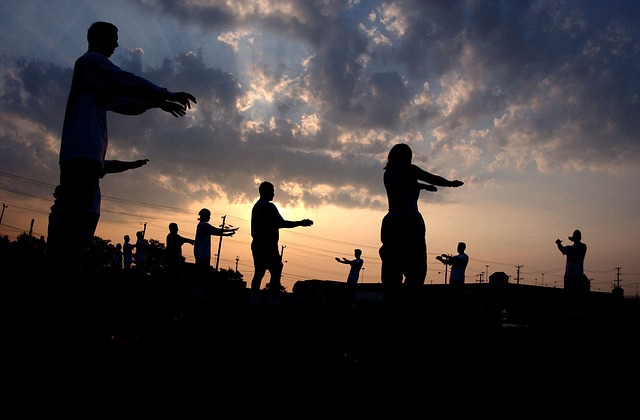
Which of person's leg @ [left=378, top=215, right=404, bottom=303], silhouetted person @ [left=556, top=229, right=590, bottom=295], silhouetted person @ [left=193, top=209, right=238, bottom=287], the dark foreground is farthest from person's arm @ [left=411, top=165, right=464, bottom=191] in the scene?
silhouetted person @ [left=556, top=229, right=590, bottom=295]

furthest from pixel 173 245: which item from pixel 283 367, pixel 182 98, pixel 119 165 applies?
pixel 283 367

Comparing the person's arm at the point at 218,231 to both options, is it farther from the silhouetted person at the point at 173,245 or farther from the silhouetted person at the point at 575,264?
the silhouetted person at the point at 575,264

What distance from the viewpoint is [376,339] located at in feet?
16.1

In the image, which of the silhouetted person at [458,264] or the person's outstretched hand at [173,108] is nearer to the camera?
the person's outstretched hand at [173,108]

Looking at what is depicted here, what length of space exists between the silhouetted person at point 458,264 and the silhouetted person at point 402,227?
9386mm

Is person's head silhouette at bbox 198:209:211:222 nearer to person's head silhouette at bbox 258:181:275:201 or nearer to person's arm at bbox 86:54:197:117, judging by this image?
person's head silhouette at bbox 258:181:275:201

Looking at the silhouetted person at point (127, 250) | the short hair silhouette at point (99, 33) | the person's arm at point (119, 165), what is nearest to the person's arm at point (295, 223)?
the person's arm at point (119, 165)

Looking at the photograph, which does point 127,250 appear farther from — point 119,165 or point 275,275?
point 119,165

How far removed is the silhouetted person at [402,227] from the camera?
262 inches

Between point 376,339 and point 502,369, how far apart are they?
4.67 ft

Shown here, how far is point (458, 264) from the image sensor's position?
16.6 meters

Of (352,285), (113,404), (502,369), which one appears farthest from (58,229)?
(352,285)

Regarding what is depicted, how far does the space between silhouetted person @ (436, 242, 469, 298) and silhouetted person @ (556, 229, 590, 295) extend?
2986mm

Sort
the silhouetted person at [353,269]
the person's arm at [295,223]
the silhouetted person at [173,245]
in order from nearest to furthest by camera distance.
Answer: the person's arm at [295,223] < the silhouetted person at [173,245] < the silhouetted person at [353,269]
